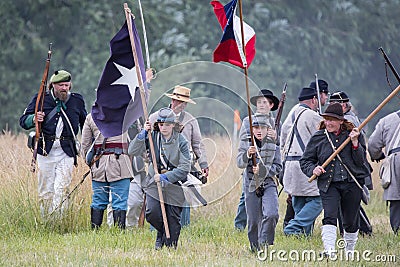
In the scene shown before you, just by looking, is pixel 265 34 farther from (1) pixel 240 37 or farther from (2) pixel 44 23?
(1) pixel 240 37

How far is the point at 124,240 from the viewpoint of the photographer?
9992 millimetres

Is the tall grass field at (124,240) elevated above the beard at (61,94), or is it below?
below

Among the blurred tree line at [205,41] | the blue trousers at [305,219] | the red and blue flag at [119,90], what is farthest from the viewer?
the blurred tree line at [205,41]

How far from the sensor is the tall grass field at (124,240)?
8.71 m

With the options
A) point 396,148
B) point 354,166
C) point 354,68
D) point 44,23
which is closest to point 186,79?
point 44,23

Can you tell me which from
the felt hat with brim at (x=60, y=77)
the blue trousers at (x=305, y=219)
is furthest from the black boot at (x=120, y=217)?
the blue trousers at (x=305, y=219)

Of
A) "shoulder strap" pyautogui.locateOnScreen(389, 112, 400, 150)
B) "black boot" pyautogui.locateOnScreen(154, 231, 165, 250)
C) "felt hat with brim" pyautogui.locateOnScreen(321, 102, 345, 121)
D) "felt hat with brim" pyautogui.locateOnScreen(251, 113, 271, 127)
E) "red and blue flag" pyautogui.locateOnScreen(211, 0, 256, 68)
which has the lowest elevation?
"black boot" pyautogui.locateOnScreen(154, 231, 165, 250)

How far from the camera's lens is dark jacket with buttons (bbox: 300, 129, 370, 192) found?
9.21 metres

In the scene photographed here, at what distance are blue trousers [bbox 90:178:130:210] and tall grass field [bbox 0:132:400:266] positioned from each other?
0.14m

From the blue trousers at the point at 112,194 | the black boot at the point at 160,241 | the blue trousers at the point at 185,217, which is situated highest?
the blue trousers at the point at 112,194

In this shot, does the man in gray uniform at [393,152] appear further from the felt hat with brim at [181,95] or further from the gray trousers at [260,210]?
the felt hat with brim at [181,95]

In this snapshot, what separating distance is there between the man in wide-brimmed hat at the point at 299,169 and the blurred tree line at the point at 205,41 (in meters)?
16.3

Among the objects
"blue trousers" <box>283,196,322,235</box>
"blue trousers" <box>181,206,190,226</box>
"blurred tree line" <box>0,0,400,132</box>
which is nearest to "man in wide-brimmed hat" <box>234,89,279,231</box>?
"blue trousers" <box>283,196,322,235</box>

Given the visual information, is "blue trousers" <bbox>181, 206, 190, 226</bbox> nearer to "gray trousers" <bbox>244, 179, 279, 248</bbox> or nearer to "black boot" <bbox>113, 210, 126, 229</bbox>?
"black boot" <bbox>113, 210, 126, 229</bbox>
